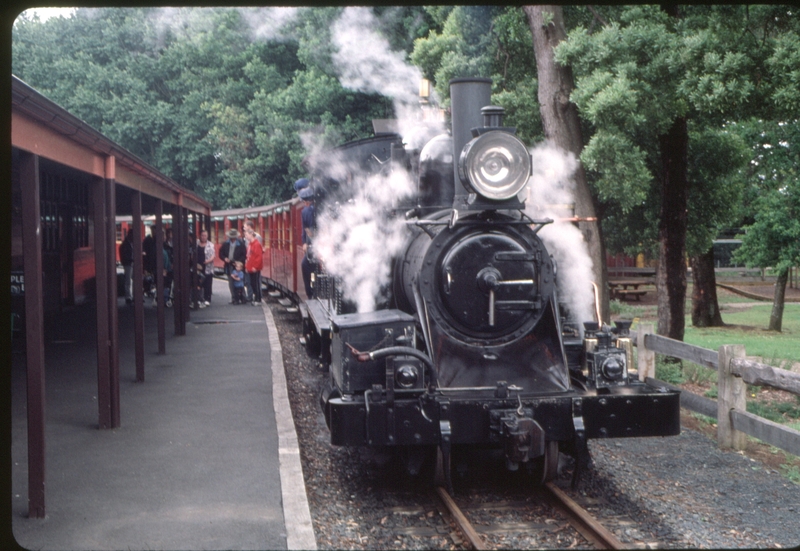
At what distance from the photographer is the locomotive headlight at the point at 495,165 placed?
5652 millimetres

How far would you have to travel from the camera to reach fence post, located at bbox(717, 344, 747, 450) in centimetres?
705

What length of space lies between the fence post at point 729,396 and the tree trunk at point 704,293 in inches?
478

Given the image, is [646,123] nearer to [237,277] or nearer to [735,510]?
[735,510]

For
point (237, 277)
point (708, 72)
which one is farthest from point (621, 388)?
point (237, 277)

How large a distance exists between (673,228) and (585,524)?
8.54 meters

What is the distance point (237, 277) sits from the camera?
18.8 metres

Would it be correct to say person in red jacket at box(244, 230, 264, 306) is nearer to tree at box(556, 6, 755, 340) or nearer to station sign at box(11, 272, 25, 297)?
station sign at box(11, 272, 25, 297)

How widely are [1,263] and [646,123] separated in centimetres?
869

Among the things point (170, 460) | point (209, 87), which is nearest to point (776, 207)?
point (170, 460)

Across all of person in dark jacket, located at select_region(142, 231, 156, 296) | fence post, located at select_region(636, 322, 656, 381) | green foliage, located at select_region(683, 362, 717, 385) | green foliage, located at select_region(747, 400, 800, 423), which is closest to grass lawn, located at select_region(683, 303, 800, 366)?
green foliage, located at select_region(683, 362, 717, 385)

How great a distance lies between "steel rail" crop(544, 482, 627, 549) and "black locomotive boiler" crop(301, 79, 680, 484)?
32cm

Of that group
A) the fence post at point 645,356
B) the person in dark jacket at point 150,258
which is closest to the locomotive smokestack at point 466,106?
the fence post at point 645,356

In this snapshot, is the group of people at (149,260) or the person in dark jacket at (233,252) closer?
the group of people at (149,260)

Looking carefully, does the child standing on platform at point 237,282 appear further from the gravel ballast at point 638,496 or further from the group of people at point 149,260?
the gravel ballast at point 638,496
